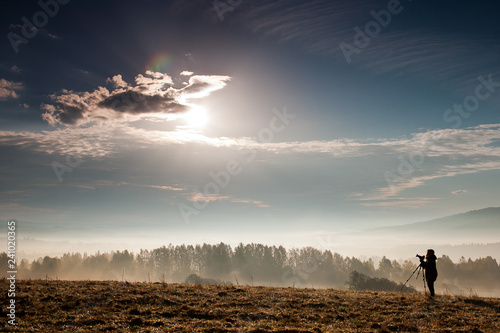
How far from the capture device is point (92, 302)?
53.8 ft

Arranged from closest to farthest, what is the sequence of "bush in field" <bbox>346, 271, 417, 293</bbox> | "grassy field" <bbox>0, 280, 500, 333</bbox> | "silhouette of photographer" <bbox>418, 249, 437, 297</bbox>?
"grassy field" <bbox>0, 280, 500, 333</bbox>, "silhouette of photographer" <bbox>418, 249, 437, 297</bbox>, "bush in field" <bbox>346, 271, 417, 293</bbox>

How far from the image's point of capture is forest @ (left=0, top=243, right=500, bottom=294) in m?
164

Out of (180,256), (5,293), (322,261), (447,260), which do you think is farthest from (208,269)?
(5,293)

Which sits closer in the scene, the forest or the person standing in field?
the person standing in field

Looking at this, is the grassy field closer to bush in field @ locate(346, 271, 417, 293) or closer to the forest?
bush in field @ locate(346, 271, 417, 293)

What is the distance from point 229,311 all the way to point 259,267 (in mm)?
171336

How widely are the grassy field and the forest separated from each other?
148m

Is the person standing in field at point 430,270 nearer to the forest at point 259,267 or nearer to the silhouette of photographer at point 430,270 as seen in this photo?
the silhouette of photographer at point 430,270

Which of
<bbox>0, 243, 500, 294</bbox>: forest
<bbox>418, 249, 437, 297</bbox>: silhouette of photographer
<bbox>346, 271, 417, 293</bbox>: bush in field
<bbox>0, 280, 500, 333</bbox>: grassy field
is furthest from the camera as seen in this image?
<bbox>0, 243, 500, 294</bbox>: forest

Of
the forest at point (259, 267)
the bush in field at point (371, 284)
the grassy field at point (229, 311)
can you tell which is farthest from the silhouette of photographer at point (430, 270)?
the forest at point (259, 267)

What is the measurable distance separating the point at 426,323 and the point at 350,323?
3.73 m

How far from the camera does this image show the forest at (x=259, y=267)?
16388cm

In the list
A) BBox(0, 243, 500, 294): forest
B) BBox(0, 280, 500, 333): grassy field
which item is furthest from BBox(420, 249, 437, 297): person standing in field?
BBox(0, 243, 500, 294): forest

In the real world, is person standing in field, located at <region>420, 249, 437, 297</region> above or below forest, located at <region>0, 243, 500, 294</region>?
above
